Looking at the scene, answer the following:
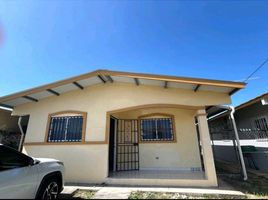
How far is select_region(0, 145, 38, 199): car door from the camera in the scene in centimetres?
281

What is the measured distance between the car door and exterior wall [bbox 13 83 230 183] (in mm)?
2922

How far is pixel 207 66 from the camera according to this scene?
10758mm

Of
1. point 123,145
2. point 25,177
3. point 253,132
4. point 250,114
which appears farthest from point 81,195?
point 250,114

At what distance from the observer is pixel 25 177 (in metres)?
3.18

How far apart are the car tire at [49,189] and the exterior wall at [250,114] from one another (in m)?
9.53

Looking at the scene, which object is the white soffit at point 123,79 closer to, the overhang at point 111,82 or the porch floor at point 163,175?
the overhang at point 111,82

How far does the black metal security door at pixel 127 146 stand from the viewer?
7984mm

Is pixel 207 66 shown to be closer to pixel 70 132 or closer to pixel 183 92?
pixel 183 92

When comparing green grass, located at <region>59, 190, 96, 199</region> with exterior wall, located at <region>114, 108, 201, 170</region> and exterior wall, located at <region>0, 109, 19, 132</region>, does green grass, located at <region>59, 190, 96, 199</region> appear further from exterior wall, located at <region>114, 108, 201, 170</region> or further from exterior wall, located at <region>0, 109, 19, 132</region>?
exterior wall, located at <region>0, 109, 19, 132</region>

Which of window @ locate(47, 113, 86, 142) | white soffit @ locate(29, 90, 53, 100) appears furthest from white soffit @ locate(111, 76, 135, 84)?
white soffit @ locate(29, 90, 53, 100)

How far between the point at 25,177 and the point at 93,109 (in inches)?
152

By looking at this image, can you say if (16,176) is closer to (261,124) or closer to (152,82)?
(152,82)

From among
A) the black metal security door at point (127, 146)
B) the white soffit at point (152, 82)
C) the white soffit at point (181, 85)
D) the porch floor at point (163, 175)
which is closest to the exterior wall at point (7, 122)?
the black metal security door at point (127, 146)

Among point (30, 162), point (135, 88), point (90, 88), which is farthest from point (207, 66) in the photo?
point (30, 162)
